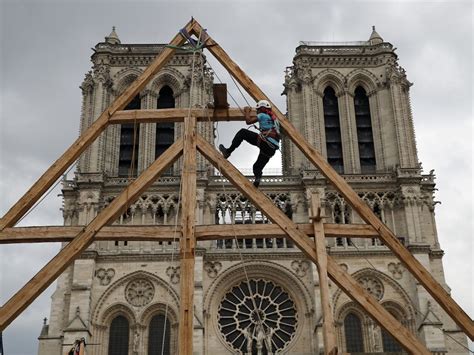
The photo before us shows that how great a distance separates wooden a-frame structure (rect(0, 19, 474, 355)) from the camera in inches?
432

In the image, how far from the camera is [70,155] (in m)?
12.2

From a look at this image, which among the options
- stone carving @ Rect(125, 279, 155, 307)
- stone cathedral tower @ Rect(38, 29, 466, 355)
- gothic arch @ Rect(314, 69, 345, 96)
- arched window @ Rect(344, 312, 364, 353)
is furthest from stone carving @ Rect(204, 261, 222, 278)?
gothic arch @ Rect(314, 69, 345, 96)

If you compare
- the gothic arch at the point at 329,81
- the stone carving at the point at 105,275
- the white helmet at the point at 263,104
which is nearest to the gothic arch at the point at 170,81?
the gothic arch at the point at 329,81

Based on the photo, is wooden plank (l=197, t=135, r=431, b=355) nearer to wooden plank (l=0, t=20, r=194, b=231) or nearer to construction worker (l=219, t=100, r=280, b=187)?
construction worker (l=219, t=100, r=280, b=187)

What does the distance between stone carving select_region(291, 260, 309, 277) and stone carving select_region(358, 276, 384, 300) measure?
9.54 feet

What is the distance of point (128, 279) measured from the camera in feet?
107

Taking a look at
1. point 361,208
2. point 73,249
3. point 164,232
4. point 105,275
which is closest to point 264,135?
point 361,208

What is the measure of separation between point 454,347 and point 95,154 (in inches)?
844

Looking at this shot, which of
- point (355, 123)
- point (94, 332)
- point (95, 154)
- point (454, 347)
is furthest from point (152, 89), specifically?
point (454, 347)

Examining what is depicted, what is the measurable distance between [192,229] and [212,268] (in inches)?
874

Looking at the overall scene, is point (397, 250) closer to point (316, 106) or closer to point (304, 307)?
point (304, 307)

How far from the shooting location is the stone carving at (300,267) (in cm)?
3306

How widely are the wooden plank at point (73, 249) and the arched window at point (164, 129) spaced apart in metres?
25.8

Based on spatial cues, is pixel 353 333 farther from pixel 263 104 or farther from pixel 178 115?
pixel 263 104
